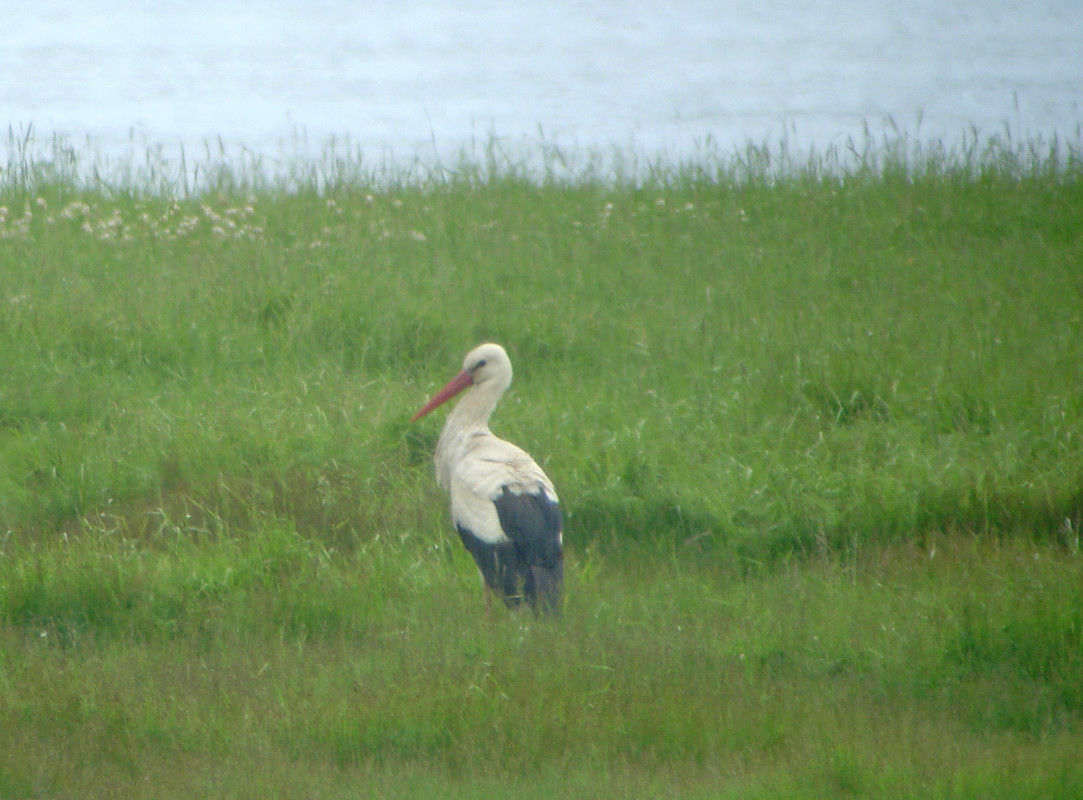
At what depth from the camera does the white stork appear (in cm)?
501

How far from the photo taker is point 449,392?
6355mm

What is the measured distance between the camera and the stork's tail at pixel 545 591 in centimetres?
492

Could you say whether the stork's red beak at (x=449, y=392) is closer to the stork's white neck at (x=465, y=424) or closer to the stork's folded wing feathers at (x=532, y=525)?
the stork's white neck at (x=465, y=424)

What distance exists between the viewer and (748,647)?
4.71 meters

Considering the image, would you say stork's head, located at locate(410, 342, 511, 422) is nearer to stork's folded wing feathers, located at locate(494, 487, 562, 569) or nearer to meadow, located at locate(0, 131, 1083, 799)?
meadow, located at locate(0, 131, 1083, 799)

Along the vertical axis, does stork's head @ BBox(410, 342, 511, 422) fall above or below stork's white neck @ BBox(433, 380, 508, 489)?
above

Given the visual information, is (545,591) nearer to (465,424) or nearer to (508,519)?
(508,519)

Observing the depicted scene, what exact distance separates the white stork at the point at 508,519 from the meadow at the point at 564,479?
17 centimetres

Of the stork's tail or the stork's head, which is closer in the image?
the stork's tail

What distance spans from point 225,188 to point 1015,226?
22.1 ft

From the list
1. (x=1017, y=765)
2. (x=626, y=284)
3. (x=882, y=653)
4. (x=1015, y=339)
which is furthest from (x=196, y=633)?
(x=1015, y=339)

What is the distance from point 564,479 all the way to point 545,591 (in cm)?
133

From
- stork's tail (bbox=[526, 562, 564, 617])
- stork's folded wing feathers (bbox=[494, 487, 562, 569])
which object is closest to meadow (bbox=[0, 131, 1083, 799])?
stork's tail (bbox=[526, 562, 564, 617])

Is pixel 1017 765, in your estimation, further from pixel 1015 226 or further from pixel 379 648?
pixel 1015 226
